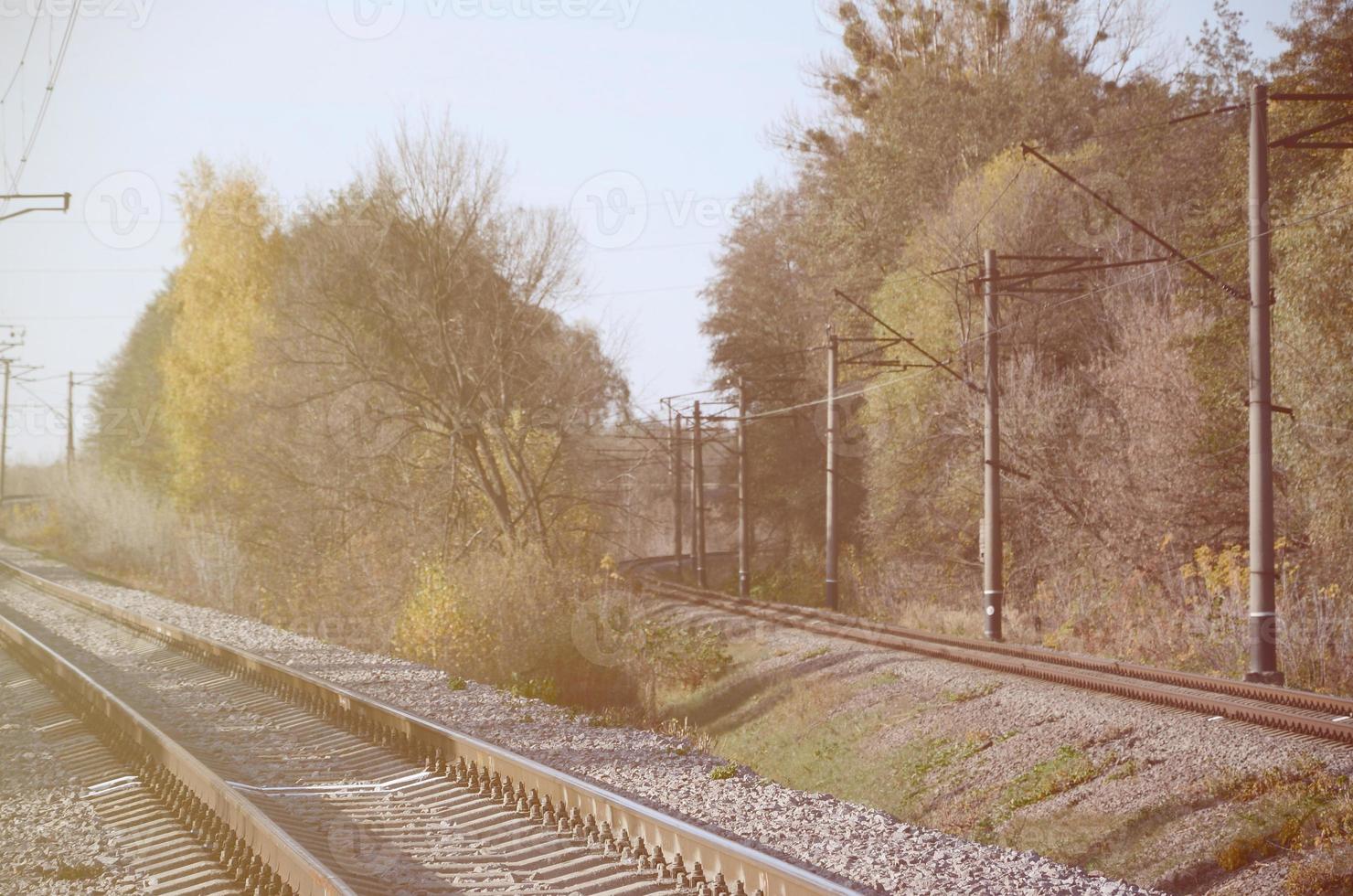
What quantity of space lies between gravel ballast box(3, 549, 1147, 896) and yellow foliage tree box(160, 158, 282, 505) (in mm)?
21934

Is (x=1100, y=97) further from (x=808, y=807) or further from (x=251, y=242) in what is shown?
(x=808, y=807)

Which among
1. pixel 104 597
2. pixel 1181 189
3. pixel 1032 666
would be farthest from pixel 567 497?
pixel 1181 189

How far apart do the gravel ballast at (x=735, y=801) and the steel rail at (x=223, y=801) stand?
2347 mm

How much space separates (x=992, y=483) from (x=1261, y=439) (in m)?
7.35

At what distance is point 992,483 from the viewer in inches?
850

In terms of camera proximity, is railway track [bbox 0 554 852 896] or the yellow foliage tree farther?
the yellow foliage tree

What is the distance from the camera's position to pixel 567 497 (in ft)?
83.1

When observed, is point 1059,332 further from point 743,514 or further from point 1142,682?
point 1142,682

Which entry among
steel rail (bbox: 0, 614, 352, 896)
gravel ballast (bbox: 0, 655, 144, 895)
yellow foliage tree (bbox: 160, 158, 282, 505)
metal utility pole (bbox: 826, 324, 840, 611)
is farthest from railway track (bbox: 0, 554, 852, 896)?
yellow foliage tree (bbox: 160, 158, 282, 505)

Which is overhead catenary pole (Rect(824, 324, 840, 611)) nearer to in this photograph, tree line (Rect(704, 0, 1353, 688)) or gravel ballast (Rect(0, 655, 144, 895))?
tree line (Rect(704, 0, 1353, 688))

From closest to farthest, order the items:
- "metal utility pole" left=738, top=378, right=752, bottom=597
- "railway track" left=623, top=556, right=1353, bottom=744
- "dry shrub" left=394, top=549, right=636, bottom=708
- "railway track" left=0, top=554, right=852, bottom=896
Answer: "railway track" left=0, top=554, right=852, bottom=896
"railway track" left=623, top=556, right=1353, bottom=744
"dry shrub" left=394, top=549, right=636, bottom=708
"metal utility pole" left=738, top=378, right=752, bottom=597

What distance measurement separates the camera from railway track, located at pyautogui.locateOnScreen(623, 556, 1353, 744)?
1080 cm

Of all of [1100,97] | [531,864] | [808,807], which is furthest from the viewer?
[1100,97]

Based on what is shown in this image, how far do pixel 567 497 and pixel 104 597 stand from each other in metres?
10.8
